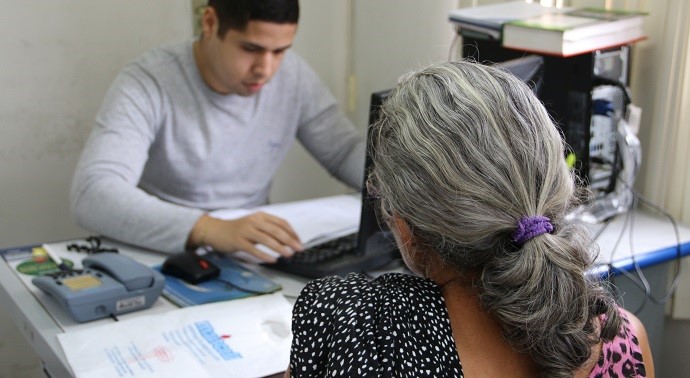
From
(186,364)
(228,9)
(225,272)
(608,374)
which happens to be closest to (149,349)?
(186,364)

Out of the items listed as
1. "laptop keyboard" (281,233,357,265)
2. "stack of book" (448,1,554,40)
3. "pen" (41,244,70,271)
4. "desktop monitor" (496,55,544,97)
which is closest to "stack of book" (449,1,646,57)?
"stack of book" (448,1,554,40)

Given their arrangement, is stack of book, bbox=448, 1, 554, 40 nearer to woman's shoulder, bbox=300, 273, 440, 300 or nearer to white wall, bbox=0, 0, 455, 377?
white wall, bbox=0, 0, 455, 377

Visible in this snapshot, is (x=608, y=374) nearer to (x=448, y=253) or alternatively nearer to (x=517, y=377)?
(x=517, y=377)

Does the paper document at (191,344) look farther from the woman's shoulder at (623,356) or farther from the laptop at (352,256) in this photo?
the woman's shoulder at (623,356)

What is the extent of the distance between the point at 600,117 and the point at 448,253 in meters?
1.05

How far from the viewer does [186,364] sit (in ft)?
3.86

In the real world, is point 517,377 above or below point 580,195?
below

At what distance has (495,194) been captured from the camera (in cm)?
81

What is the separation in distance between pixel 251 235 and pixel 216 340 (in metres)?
0.34

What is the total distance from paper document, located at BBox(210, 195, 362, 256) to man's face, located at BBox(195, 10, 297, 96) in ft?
1.08

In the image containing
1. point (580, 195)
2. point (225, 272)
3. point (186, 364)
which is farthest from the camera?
point (225, 272)

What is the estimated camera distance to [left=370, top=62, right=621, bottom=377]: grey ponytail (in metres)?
0.81

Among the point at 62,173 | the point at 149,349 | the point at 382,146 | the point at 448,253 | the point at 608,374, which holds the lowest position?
the point at 62,173

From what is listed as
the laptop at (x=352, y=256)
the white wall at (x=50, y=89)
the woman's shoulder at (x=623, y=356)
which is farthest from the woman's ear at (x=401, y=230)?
the white wall at (x=50, y=89)
